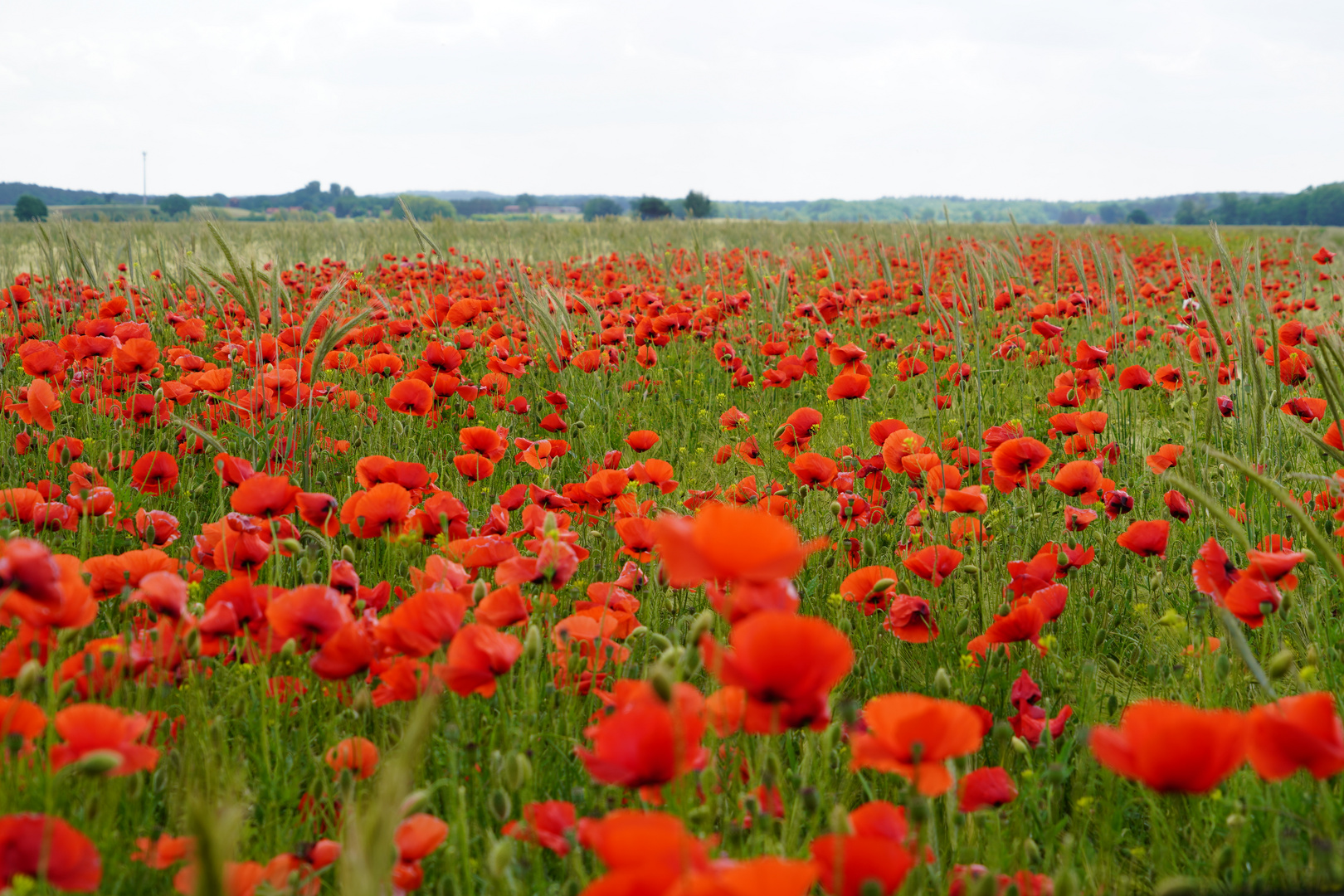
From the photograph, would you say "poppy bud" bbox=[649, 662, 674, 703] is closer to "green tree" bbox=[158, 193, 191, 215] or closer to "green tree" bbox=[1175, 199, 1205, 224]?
"green tree" bbox=[158, 193, 191, 215]

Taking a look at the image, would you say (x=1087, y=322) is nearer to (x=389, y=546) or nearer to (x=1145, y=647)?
(x=1145, y=647)

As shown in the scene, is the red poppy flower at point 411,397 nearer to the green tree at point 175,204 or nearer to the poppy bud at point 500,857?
the poppy bud at point 500,857

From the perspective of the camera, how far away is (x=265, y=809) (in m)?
1.24

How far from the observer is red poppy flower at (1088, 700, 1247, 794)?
0.80m

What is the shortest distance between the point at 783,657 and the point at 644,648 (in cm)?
107

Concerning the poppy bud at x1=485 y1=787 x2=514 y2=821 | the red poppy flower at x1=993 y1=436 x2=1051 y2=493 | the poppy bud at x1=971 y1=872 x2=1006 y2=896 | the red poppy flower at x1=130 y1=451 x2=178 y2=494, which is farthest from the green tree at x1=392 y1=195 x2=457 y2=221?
the poppy bud at x1=971 y1=872 x2=1006 y2=896

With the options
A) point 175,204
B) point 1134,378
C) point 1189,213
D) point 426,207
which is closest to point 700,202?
point 426,207

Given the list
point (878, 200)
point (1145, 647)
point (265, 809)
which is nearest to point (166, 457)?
point (265, 809)

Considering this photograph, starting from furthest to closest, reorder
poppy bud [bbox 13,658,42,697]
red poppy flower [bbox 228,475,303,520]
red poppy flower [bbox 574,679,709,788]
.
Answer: red poppy flower [bbox 228,475,303,520] < poppy bud [bbox 13,658,42,697] < red poppy flower [bbox 574,679,709,788]

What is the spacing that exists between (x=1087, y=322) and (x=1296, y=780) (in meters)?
5.63

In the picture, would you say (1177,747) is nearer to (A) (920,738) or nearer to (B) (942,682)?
(A) (920,738)

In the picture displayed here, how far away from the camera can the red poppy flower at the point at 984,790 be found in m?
1.15

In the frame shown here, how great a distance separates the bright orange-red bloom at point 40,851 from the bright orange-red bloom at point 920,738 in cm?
74

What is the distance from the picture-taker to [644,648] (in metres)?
1.83
